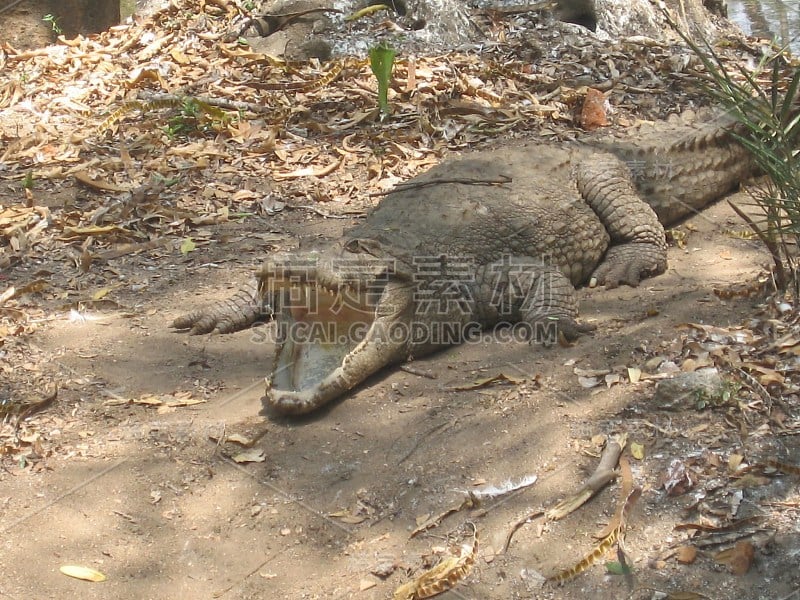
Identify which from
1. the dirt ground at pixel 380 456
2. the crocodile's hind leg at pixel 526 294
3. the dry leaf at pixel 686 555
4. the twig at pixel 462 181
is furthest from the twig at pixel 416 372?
Result: the dry leaf at pixel 686 555

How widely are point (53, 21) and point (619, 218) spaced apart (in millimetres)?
6431

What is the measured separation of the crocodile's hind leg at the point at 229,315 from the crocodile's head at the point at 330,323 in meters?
0.54

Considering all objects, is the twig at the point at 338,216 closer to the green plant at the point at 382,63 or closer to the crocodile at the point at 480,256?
the crocodile at the point at 480,256

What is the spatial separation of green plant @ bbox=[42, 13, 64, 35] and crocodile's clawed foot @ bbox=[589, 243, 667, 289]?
6397mm

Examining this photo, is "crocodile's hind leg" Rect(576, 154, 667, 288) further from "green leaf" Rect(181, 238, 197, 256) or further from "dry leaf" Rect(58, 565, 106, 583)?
"dry leaf" Rect(58, 565, 106, 583)

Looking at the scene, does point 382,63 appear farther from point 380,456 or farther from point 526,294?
point 380,456

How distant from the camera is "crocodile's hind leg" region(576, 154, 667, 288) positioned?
5.18 meters

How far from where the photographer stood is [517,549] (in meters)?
2.90

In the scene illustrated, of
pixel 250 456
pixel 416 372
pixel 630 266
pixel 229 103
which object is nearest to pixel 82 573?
pixel 250 456

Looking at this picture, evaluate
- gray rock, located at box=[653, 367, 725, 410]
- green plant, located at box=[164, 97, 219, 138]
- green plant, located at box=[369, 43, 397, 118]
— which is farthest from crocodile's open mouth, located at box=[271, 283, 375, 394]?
green plant, located at box=[164, 97, 219, 138]

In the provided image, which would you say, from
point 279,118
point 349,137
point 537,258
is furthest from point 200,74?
point 537,258

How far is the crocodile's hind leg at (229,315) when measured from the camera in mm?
4723

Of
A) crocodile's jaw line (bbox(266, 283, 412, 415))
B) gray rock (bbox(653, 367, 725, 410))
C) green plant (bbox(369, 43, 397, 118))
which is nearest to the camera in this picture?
gray rock (bbox(653, 367, 725, 410))

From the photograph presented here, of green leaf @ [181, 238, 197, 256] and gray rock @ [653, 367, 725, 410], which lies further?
green leaf @ [181, 238, 197, 256]
